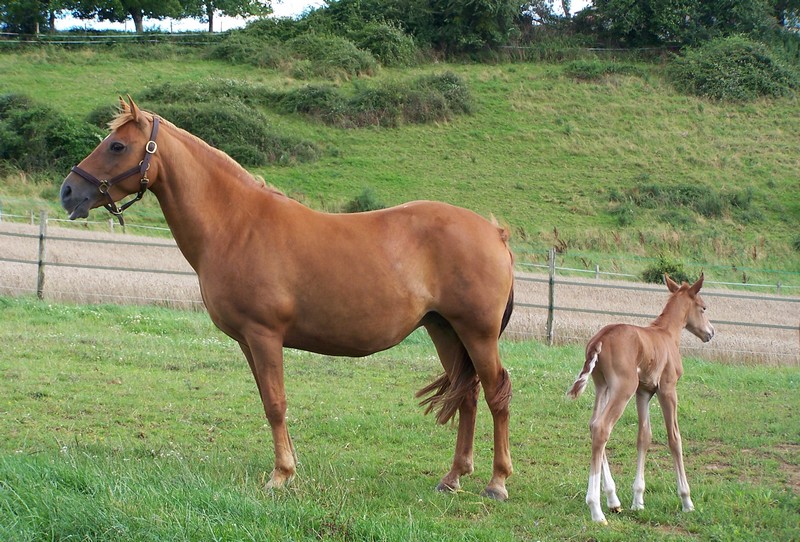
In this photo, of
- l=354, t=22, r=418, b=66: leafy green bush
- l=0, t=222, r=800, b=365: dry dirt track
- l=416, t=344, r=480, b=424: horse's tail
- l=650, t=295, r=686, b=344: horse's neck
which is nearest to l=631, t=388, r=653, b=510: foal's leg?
l=650, t=295, r=686, b=344: horse's neck

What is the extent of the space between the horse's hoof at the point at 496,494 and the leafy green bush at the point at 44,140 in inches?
996

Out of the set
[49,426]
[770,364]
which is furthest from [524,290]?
[49,426]

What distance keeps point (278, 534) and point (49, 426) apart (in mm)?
3705

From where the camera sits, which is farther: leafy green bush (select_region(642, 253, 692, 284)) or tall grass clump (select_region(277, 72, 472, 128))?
tall grass clump (select_region(277, 72, 472, 128))

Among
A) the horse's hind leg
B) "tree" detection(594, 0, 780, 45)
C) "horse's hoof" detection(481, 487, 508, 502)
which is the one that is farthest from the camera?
"tree" detection(594, 0, 780, 45)

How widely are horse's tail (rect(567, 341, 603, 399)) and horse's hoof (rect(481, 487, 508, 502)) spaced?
94cm

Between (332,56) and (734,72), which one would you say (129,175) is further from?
(734,72)

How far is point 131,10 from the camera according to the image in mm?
52562

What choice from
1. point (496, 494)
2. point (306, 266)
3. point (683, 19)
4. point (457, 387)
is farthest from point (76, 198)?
point (683, 19)

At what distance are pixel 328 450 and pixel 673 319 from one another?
3038 millimetres

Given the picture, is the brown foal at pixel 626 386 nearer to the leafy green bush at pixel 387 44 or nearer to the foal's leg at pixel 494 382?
the foal's leg at pixel 494 382

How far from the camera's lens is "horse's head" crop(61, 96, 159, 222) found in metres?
5.58

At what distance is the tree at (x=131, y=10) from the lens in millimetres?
51094

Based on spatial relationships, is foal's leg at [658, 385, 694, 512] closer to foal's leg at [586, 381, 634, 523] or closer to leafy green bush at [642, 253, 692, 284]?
foal's leg at [586, 381, 634, 523]
